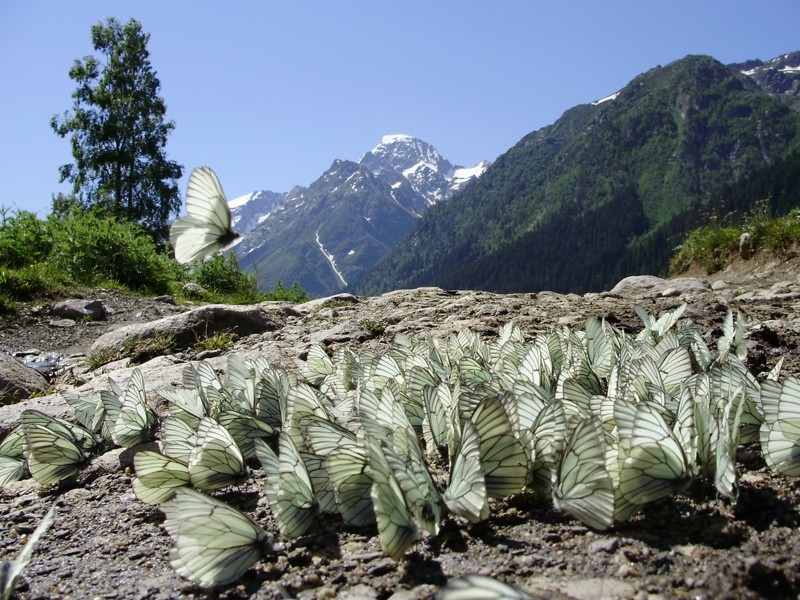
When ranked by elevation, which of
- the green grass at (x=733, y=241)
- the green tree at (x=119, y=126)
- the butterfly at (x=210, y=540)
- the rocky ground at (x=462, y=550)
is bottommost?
the rocky ground at (x=462, y=550)

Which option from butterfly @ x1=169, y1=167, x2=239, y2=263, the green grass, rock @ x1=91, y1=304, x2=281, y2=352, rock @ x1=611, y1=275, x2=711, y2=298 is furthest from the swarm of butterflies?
the green grass

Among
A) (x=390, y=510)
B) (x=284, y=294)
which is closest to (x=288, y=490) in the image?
(x=390, y=510)

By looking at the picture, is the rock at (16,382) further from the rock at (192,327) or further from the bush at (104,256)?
the bush at (104,256)

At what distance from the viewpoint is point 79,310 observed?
8.84 m

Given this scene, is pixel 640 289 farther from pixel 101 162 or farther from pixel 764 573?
pixel 101 162

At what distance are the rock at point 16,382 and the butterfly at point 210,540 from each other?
3.81 metres

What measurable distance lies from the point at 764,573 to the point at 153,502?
78.1 inches

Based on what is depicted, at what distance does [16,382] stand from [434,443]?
4.12m

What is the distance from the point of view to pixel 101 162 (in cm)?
3047

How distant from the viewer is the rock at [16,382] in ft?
15.5

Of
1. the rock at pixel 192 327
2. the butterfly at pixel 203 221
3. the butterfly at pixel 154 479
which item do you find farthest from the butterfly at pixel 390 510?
the rock at pixel 192 327

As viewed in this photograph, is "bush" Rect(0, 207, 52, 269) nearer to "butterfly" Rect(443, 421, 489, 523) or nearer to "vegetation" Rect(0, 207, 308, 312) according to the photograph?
"vegetation" Rect(0, 207, 308, 312)

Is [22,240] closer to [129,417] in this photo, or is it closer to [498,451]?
[129,417]

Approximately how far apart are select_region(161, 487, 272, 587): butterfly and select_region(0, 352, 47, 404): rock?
12.5 feet
